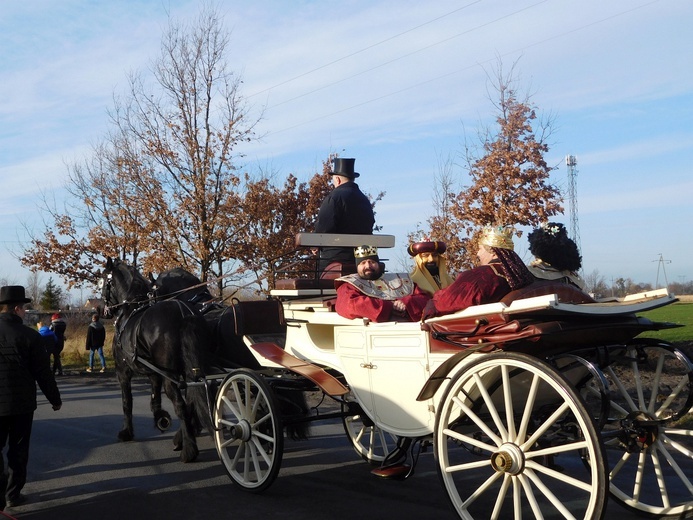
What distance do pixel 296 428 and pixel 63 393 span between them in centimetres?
907

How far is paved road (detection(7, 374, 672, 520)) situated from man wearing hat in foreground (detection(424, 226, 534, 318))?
1.35 m

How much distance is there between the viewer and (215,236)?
51.6ft

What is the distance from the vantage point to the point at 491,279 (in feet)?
15.8

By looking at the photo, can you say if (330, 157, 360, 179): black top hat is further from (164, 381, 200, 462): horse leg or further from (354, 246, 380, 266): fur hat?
(164, 381, 200, 462): horse leg

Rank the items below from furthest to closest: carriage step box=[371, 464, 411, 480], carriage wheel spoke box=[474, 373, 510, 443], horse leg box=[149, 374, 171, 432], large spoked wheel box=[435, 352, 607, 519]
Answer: horse leg box=[149, 374, 171, 432], carriage step box=[371, 464, 411, 480], carriage wheel spoke box=[474, 373, 510, 443], large spoked wheel box=[435, 352, 607, 519]

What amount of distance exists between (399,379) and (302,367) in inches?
53.8

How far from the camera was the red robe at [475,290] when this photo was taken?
481cm

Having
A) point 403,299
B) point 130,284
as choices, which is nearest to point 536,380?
point 403,299

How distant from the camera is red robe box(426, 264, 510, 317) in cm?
481

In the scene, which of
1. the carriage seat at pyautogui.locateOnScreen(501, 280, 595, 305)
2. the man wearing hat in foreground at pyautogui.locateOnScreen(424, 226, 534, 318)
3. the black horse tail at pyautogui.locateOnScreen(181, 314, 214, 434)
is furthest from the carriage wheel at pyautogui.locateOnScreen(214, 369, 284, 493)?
the carriage seat at pyautogui.locateOnScreen(501, 280, 595, 305)

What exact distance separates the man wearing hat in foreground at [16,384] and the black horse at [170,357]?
161 cm

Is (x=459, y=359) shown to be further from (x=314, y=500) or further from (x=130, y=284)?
(x=130, y=284)

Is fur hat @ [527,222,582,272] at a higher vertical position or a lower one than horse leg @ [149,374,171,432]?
higher

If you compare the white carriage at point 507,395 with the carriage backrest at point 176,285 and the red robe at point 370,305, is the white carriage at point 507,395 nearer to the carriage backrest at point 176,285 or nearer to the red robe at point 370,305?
the red robe at point 370,305
